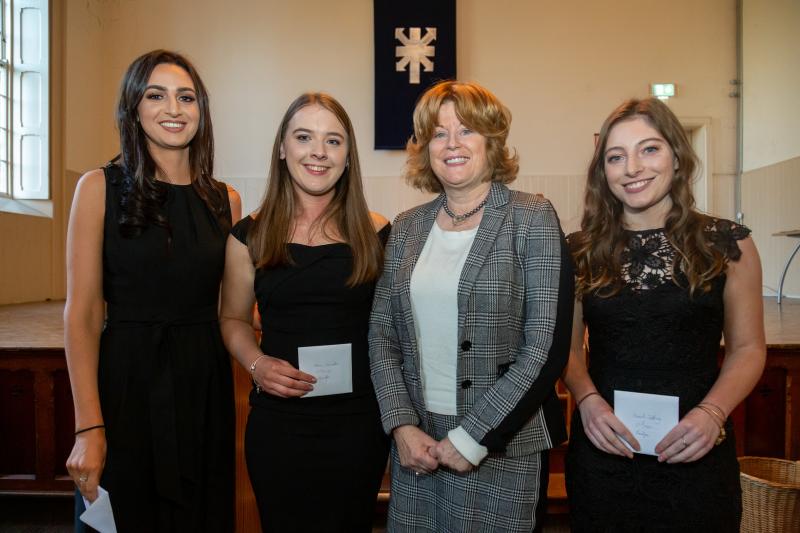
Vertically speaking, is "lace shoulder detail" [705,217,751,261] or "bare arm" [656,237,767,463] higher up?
"lace shoulder detail" [705,217,751,261]

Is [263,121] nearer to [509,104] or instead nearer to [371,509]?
[509,104]

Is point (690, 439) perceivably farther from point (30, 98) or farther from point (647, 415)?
point (30, 98)

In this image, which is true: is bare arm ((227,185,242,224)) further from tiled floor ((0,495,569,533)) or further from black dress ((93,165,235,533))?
tiled floor ((0,495,569,533))

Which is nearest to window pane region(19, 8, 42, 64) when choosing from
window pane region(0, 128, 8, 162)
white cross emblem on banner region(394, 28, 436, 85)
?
window pane region(0, 128, 8, 162)

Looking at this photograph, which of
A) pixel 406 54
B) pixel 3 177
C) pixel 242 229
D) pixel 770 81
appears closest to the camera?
pixel 242 229

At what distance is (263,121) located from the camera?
20.9 feet

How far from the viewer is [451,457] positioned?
1.27m

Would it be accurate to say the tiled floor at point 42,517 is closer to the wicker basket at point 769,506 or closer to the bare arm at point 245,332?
the wicker basket at point 769,506

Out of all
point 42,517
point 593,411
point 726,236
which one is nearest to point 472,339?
point 593,411

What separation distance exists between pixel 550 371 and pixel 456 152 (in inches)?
22.4

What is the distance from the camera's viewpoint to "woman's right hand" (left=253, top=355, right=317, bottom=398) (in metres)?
1.43

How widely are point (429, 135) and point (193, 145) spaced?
0.69 meters

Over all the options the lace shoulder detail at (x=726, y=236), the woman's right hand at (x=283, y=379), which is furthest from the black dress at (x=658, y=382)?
the woman's right hand at (x=283, y=379)

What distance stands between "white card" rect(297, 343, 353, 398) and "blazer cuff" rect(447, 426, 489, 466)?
34 centimetres
